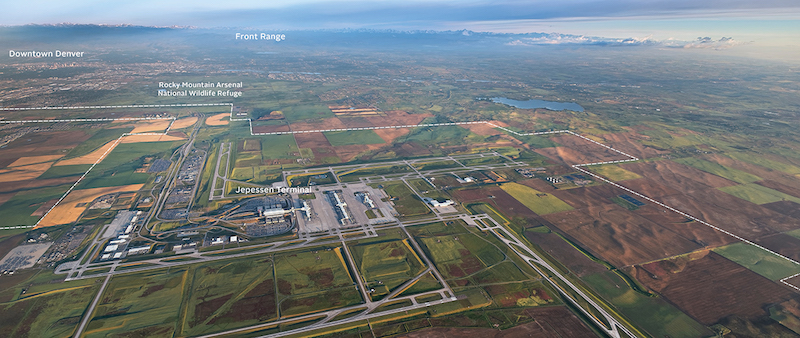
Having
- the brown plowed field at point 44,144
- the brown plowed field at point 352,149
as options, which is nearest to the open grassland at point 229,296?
the brown plowed field at point 352,149

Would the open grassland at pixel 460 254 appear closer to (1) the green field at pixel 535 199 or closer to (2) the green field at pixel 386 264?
(2) the green field at pixel 386 264

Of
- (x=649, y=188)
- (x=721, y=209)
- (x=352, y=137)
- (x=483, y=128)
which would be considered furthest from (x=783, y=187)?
(x=352, y=137)

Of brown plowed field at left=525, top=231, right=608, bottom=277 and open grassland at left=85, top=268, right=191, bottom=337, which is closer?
open grassland at left=85, top=268, right=191, bottom=337

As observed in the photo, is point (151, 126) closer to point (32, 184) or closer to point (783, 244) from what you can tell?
point (32, 184)

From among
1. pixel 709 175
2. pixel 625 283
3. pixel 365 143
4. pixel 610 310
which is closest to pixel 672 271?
pixel 625 283

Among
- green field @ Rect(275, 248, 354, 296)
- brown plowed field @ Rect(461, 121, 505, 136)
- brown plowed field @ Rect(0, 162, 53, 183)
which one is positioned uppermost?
brown plowed field @ Rect(461, 121, 505, 136)

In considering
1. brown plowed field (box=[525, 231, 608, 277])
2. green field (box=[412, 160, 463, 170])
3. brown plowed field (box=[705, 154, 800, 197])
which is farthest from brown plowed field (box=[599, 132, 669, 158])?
brown plowed field (box=[525, 231, 608, 277])

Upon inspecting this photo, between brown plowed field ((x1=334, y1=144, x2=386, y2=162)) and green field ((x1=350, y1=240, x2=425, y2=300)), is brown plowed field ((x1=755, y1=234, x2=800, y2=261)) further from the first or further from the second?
brown plowed field ((x1=334, y1=144, x2=386, y2=162))
